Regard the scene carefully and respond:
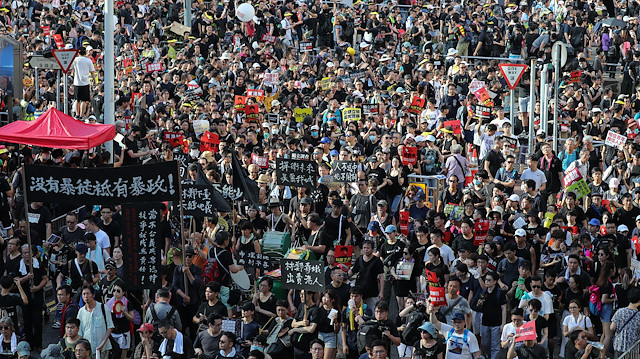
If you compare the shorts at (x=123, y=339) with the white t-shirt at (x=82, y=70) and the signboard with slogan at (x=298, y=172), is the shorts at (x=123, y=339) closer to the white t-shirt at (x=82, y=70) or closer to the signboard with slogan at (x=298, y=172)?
the signboard with slogan at (x=298, y=172)

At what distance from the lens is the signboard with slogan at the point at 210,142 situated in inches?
835

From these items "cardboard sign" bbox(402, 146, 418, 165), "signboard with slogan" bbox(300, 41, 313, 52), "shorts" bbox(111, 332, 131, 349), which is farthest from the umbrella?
"shorts" bbox(111, 332, 131, 349)

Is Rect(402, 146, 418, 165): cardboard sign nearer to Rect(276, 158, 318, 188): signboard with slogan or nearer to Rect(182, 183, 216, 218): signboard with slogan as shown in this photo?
Rect(276, 158, 318, 188): signboard with slogan

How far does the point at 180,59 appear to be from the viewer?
30.3 meters

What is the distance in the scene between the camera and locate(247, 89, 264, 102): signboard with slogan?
25806mm

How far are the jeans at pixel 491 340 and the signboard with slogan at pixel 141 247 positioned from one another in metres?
4.24

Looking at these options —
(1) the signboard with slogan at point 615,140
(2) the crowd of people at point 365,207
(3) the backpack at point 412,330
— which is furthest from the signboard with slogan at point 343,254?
(1) the signboard with slogan at point 615,140

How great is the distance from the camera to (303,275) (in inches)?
562

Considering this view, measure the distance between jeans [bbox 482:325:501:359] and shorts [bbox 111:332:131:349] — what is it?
4614 millimetres

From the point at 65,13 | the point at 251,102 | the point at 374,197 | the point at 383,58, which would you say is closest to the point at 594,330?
the point at 374,197

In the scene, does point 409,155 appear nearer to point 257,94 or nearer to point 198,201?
point 198,201

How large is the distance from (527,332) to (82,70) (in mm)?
14132

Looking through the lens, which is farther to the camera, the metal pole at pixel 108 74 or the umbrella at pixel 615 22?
the umbrella at pixel 615 22

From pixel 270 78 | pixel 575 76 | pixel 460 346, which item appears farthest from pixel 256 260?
pixel 575 76
